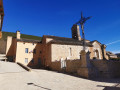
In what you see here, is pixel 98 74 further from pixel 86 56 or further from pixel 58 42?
pixel 58 42

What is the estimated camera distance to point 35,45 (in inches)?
992

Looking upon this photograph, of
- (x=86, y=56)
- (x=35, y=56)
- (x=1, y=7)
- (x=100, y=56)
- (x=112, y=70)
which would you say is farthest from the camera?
(x=100, y=56)

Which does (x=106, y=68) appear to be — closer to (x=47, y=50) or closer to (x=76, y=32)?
(x=47, y=50)

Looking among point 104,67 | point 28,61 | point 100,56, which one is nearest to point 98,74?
point 104,67

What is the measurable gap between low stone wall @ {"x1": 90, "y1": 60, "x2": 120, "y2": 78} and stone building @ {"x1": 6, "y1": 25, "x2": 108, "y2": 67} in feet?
A: 25.8

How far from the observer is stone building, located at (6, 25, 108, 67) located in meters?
20.3

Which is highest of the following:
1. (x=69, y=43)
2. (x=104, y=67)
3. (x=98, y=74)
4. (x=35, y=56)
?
(x=69, y=43)

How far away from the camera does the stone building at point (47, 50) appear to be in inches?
798

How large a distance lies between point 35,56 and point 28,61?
7.32ft

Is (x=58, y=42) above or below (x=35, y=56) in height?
above

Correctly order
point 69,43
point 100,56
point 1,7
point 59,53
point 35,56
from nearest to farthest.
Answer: point 1,7, point 59,53, point 69,43, point 35,56, point 100,56

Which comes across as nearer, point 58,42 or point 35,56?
point 58,42

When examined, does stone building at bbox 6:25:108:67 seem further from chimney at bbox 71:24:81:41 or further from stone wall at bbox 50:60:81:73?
chimney at bbox 71:24:81:41

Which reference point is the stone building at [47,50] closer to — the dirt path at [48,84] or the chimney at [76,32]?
the chimney at [76,32]
